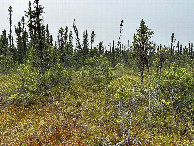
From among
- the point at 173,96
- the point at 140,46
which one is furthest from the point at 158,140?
the point at 140,46

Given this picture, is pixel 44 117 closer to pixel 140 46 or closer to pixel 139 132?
pixel 139 132

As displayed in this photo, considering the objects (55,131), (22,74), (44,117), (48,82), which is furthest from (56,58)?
(55,131)

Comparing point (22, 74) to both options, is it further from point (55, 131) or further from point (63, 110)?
point (55, 131)

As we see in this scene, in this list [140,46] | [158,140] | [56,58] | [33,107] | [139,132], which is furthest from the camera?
[56,58]

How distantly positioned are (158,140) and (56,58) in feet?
55.9

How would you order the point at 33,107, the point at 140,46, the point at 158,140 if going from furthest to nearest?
the point at 33,107 < the point at 140,46 < the point at 158,140

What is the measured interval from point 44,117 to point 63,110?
139 cm

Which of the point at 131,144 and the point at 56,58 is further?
the point at 56,58

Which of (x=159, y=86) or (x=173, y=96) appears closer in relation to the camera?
(x=173, y=96)

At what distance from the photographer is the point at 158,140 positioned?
6969 mm

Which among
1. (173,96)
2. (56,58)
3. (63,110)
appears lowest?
(63,110)

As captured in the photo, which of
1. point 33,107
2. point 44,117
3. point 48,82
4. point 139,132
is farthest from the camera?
point 48,82

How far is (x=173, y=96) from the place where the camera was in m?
10.2

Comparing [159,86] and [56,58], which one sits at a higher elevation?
[56,58]
